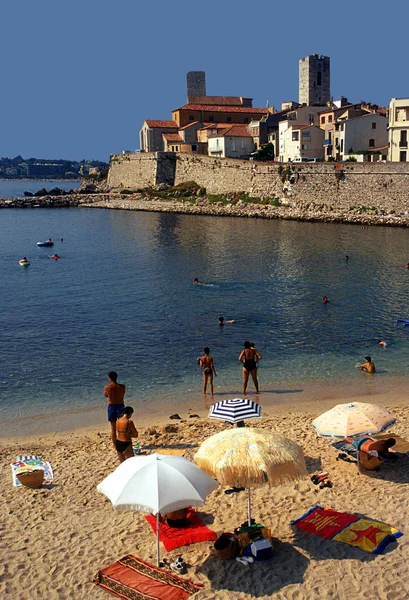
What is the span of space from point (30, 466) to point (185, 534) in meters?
3.98

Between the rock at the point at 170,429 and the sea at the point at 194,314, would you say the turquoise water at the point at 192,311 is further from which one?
the rock at the point at 170,429

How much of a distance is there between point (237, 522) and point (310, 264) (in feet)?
98.0

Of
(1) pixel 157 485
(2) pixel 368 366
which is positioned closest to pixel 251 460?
(1) pixel 157 485

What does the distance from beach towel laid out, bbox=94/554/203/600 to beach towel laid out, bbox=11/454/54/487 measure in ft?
11.2

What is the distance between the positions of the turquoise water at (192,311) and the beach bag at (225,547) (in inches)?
363

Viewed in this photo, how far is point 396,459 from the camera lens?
38.6 feet

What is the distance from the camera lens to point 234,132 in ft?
269

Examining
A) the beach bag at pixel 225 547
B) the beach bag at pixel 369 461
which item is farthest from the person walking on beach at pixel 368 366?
the beach bag at pixel 225 547

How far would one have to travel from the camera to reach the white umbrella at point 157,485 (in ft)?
26.7

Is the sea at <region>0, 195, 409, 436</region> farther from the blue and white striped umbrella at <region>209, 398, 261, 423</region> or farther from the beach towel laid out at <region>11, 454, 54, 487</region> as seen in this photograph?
the blue and white striped umbrella at <region>209, 398, 261, 423</region>

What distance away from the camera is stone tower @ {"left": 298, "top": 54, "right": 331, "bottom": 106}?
97.8 m

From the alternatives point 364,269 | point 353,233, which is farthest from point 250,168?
point 364,269

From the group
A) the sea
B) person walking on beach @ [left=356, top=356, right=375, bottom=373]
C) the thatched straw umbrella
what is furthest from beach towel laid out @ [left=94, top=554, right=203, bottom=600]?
person walking on beach @ [left=356, top=356, right=375, bottom=373]

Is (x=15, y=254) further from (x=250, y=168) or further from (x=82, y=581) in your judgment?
(x=82, y=581)
